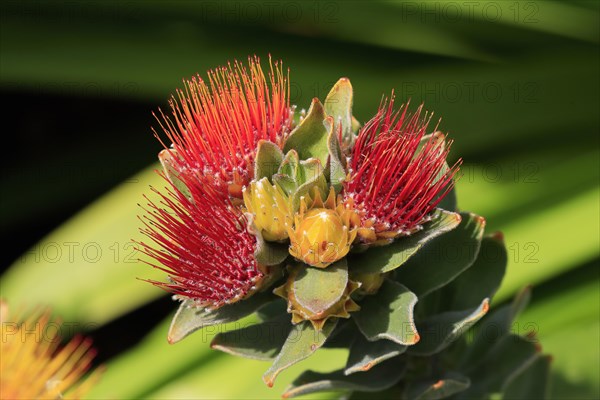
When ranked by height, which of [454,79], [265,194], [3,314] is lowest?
[3,314]

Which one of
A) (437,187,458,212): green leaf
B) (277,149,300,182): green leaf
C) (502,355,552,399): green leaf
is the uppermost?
(277,149,300,182): green leaf

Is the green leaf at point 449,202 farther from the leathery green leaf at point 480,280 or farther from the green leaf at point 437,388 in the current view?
the green leaf at point 437,388

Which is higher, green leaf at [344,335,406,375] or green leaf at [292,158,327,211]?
green leaf at [292,158,327,211]

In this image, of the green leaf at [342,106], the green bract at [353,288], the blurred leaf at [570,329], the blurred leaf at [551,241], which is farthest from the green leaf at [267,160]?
the blurred leaf at [551,241]

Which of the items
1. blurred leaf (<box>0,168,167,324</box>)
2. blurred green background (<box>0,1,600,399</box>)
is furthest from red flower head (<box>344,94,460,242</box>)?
blurred leaf (<box>0,168,167,324</box>)

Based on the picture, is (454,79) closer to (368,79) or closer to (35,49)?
(368,79)

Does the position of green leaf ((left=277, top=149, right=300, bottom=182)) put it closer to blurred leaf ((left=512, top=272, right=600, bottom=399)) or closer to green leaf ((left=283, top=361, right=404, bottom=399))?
green leaf ((left=283, top=361, right=404, bottom=399))

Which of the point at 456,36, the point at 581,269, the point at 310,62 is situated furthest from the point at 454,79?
the point at 581,269

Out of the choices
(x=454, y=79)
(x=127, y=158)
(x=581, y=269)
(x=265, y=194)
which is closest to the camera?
(x=265, y=194)

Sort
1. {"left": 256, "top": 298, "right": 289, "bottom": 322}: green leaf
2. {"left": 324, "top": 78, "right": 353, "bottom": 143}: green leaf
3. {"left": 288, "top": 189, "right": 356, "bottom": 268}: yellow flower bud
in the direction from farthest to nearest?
{"left": 256, "top": 298, "right": 289, "bottom": 322}: green leaf, {"left": 324, "top": 78, "right": 353, "bottom": 143}: green leaf, {"left": 288, "top": 189, "right": 356, "bottom": 268}: yellow flower bud
